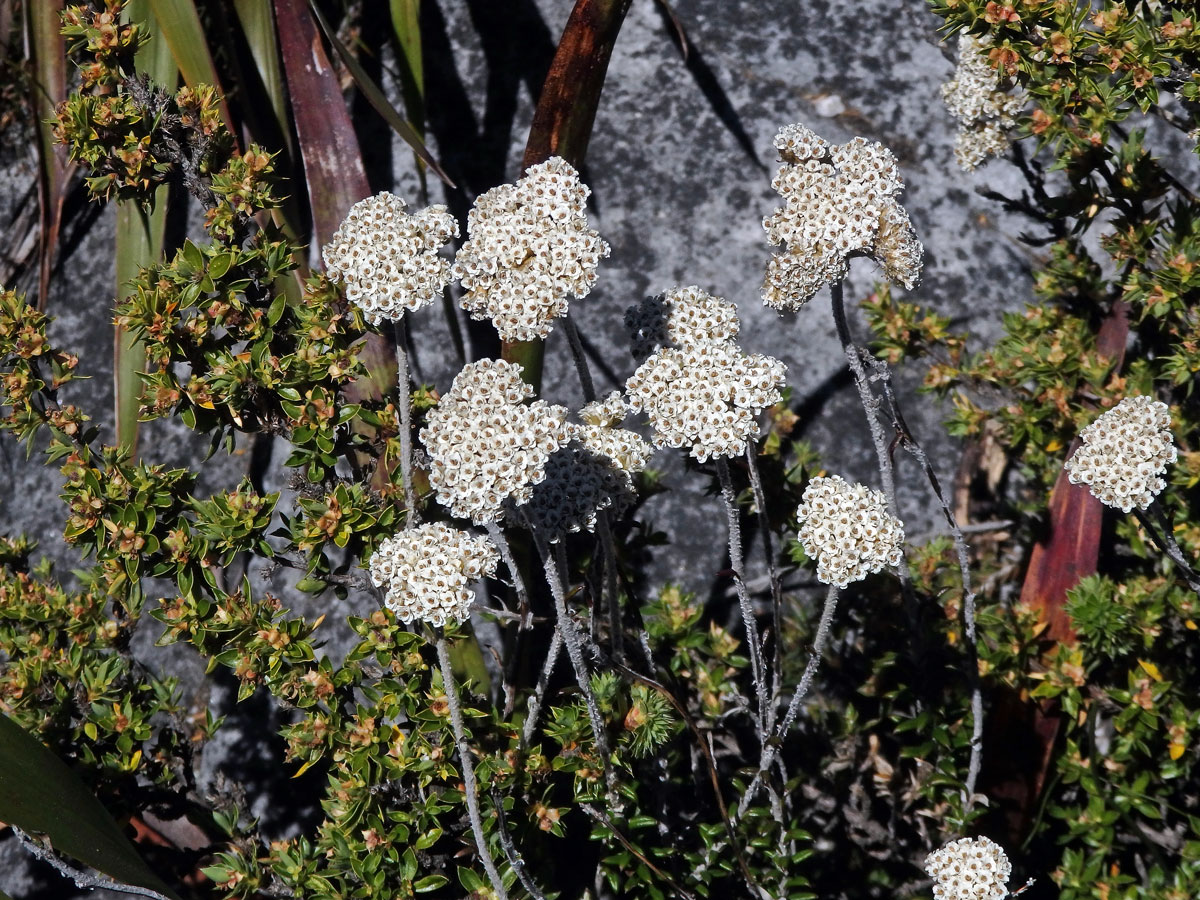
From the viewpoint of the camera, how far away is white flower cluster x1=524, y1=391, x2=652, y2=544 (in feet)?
4.51

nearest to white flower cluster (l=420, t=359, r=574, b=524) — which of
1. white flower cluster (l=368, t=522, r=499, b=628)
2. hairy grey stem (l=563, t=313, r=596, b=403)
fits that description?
white flower cluster (l=368, t=522, r=499, b=628)

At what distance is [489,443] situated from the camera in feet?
3.89

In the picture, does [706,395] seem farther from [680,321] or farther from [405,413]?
Result: [405,413]

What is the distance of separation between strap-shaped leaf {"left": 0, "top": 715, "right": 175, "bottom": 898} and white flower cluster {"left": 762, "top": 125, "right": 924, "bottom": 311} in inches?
45.9

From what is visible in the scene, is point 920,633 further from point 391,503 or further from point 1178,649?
point 391,503

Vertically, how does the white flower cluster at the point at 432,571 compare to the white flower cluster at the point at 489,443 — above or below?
below

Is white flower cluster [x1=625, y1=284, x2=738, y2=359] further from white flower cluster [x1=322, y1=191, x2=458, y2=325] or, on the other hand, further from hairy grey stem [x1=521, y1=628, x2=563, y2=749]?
hairy grey stem [x1=521, y1=628, x2=563, y2=749]

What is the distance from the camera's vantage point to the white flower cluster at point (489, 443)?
118 cm

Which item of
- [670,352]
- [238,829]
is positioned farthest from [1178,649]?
[238,829]

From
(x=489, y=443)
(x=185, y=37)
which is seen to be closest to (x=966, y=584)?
(x=489, y=443)

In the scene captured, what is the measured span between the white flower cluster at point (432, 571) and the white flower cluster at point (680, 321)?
0.39 meters

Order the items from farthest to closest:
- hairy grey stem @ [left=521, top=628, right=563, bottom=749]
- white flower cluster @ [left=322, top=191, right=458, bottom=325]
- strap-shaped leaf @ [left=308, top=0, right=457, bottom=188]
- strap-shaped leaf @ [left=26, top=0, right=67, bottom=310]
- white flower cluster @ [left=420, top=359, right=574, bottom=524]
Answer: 1. strap-shaped leaf @ [left=26, top=0, right=67, bottom=310]
2. strap-shaped leaf @ [left=308, top=0, right=457, bottom=188]
3. hairy grey stem @ [left=521, top=628, right=563, bottom=749]
4. white flower cluster @ [left=322, top=191, right=458, bottom=325]
5. white flower cluster @ [left=420, top=359, right=574, bottom=524]

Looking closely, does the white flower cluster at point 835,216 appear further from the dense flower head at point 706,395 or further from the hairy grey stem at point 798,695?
the hairy grey stem at point 798,695

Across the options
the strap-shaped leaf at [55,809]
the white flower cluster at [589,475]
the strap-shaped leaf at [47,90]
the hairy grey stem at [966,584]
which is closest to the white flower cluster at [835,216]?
the hairy grey stem at [966,584]
